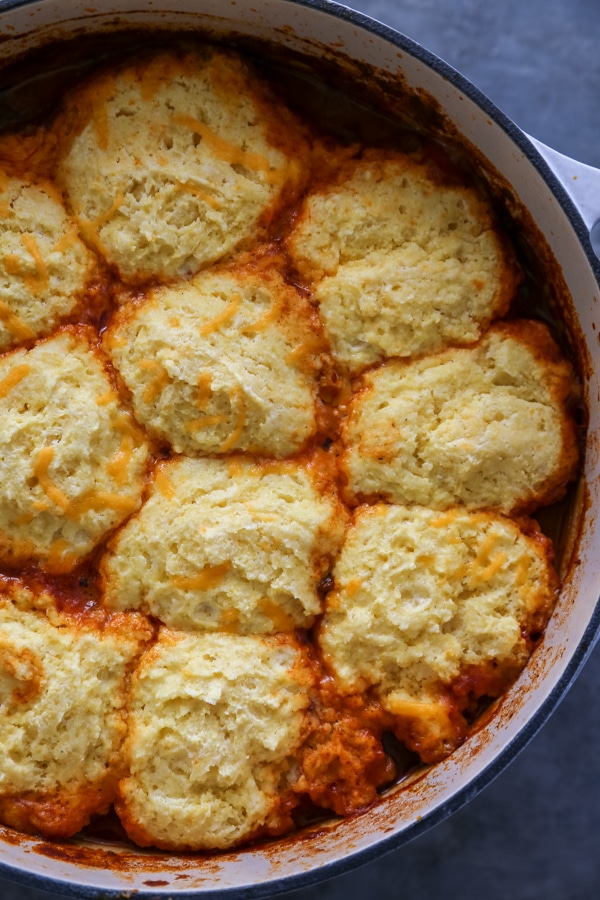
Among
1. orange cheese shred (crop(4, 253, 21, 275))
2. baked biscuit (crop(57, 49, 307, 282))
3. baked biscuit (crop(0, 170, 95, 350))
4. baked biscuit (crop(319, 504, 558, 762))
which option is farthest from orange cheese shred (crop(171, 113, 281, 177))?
→ baked biscuit (crop(319, 504, 558, 762))

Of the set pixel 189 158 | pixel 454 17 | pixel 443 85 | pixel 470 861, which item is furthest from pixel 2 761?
pixel 454 17

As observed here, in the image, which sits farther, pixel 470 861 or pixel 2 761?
pixel 470 861

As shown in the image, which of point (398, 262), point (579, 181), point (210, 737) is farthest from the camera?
point (398, 262)

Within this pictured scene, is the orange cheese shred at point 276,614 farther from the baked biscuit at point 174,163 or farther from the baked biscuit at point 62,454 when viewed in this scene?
the baked biscuit at point 174,163

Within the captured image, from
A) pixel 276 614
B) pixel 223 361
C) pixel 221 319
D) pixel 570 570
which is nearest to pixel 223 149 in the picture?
pixel 221 319

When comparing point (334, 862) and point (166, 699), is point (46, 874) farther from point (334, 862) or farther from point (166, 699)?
point (334, 862)

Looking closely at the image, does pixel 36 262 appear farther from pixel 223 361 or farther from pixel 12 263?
pixel 223 361
